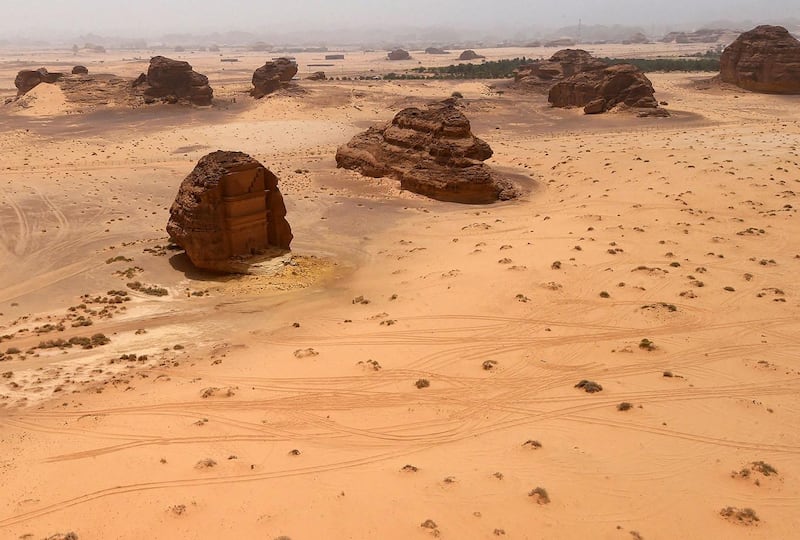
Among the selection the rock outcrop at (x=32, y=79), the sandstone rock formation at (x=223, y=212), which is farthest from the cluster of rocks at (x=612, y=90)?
the rock outcrop at (x=32, y=79)

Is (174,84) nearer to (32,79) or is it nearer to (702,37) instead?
(32,79)

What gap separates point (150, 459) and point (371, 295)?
8255 millimetres

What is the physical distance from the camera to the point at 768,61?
53688mm

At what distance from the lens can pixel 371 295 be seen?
1661cm

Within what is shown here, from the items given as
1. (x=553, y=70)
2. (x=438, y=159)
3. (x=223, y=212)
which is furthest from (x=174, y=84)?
(x=223, y=212)

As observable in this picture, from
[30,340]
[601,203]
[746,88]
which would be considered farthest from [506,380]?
[746,88]

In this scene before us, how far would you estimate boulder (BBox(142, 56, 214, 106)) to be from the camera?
5081cm

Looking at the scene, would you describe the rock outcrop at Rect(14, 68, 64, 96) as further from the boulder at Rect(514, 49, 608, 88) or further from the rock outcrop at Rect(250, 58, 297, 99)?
the boulder at Rect(514, 49, 608, 88)

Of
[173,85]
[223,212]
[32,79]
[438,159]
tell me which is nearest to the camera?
[223,212]

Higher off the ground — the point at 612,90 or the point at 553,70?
the point at 553,70

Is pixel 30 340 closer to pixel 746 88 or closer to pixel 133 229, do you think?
pixel 133 229

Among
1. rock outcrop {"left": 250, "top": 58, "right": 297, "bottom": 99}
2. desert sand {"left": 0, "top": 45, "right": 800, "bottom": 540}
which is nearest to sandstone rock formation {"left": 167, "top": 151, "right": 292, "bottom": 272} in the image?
desert sand {"left": 0, "top": 45, "right": 800, "bottom": 540}

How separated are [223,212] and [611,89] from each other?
38.2 metres

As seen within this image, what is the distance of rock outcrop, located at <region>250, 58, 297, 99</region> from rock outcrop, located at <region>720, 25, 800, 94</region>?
133ft
